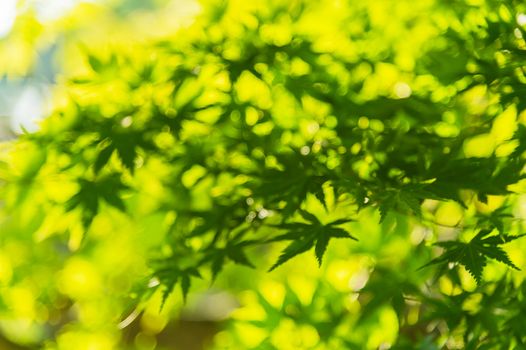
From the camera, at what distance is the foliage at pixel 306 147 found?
95cm

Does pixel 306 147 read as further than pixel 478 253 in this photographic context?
Yes

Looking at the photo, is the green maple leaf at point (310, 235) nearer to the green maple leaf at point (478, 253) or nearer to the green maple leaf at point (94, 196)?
the green maple leaf at point (478, 253)

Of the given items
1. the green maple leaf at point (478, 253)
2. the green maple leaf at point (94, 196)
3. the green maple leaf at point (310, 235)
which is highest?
the green maple leaf at point (478, 253)

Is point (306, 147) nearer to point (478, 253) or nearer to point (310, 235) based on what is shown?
point (310, 235)

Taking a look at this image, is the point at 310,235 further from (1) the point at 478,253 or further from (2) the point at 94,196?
(2) the point at 94,196

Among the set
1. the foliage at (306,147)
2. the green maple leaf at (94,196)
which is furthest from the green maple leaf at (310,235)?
the green maple leaf at (94,196)

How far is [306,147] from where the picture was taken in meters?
1.03

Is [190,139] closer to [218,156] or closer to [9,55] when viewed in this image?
[218,156]

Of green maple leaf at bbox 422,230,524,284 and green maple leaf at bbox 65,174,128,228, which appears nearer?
green maple leaf at bbox 422,230,524,284

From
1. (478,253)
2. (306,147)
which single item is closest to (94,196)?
(306,147)

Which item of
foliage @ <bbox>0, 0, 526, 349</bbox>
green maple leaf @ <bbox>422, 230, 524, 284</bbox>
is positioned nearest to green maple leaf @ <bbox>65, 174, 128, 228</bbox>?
foliage @ <bbox>0, 0, 526, 349</bbox>

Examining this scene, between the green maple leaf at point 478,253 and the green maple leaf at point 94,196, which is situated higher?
the green maple leaf at point 478,253

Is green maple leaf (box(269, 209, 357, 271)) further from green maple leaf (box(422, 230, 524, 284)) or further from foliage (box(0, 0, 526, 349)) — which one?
green maple leaf (box(422, 230, 524, 284))

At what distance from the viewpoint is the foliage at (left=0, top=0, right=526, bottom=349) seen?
3.13 ft
